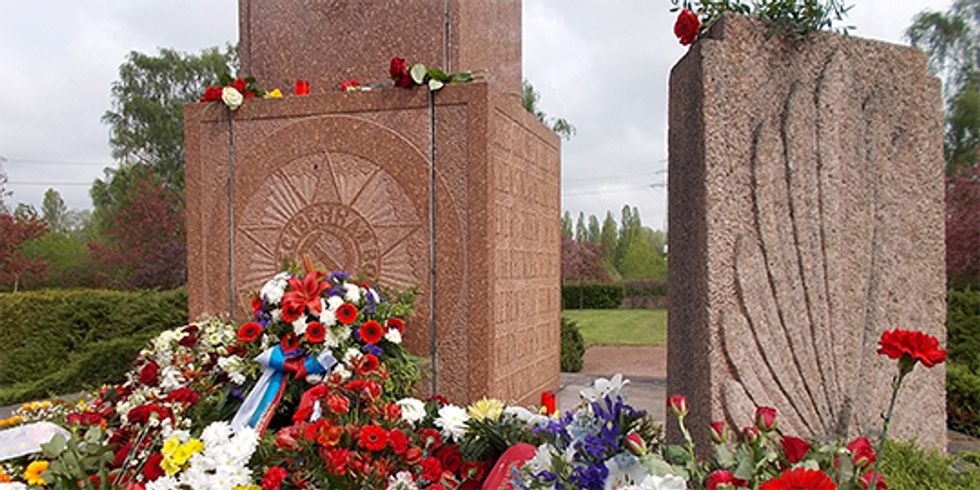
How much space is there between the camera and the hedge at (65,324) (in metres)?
8.84

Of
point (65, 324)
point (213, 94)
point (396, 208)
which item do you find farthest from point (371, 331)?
point (65, 324)

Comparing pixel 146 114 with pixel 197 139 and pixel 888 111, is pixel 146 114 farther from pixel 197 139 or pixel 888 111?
pixel 888 111

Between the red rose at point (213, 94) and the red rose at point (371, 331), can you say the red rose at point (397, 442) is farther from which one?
the red rose at point (213, 94)

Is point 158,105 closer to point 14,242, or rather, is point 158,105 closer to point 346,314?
point 14,242

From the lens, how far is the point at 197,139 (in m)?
5.00

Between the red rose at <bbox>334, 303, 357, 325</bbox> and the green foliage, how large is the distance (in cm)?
260

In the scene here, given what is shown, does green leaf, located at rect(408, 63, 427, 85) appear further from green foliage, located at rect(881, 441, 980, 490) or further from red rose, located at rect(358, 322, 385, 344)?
green foliage, located at rect(881, 441, 980, 490)

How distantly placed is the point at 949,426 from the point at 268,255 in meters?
5.07

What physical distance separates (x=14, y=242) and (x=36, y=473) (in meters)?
13.2

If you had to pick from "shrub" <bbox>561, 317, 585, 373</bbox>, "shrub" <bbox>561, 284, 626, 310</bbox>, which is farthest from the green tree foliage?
"shrub" <bbox>561, 317, 585, 373</bbox>

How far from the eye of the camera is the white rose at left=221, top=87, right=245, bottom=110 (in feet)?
15.9

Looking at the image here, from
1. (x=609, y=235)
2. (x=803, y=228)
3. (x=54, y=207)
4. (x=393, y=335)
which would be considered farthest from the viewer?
(x=609, y=235)

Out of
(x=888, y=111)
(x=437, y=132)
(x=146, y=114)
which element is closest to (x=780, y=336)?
(x=888, y=111)

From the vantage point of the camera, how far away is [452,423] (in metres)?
3.09
